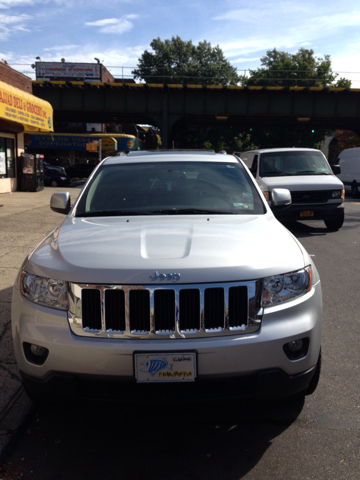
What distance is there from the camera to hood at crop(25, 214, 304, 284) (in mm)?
2631

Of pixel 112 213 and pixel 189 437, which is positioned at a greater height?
pixel 112 213

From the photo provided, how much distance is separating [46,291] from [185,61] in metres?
86.9

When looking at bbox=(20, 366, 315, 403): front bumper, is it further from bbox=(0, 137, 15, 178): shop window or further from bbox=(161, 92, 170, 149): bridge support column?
bbox=(161, 92, 170, 149): bridge support column

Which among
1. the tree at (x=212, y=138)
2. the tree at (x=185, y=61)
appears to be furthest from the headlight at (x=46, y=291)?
the tree at (x=185, y=61)

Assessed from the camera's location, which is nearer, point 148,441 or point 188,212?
point 148,441

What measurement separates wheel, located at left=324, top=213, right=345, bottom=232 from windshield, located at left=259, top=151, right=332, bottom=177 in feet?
3.93

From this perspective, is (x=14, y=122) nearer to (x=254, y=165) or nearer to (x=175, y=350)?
(x=254, y=165)

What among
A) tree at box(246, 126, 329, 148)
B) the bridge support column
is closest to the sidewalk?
the bridge support column

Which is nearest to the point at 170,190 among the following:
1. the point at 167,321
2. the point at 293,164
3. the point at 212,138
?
the point at 167,321

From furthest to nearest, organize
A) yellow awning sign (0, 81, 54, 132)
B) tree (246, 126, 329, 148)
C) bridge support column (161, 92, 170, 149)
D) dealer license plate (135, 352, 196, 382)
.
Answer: tree (246, 126, 329, 148) → bridge support column (161, 92, 170, 149) → yellow awning sign (0, 81, 54, 132) → dealer license plate (135, 352, 196, 382)

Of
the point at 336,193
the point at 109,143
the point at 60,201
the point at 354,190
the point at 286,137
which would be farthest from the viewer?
the point at 286,137

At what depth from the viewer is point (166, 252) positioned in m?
2.80

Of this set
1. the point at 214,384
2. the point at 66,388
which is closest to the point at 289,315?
the point at 214,384

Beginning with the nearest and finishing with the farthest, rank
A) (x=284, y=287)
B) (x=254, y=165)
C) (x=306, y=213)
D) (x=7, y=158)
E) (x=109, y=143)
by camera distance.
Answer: (x=284, y=287)
(x=306, y=213)
(x=254, y=165)
(x=7, y=158)
(x=109, y=143)
